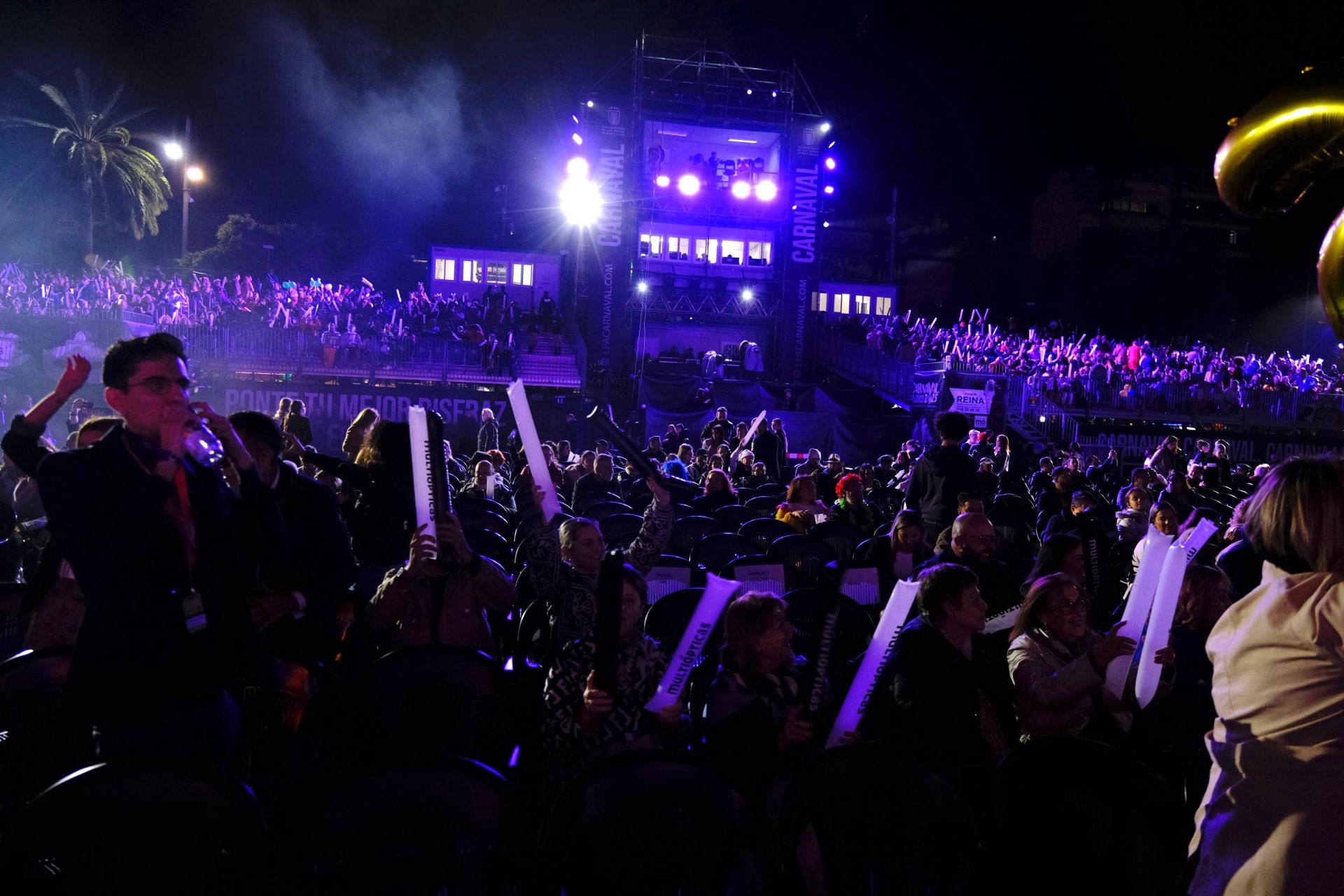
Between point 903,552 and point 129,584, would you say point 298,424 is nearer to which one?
point 903,552

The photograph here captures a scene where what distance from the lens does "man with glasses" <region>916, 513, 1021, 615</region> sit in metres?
5.77

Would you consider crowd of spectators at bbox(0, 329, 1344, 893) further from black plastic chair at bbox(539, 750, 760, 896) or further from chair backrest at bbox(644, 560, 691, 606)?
chair backrest at bbox(644, 560, 691, 606)

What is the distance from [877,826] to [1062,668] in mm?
1426

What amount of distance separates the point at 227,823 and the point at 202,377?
23150mm

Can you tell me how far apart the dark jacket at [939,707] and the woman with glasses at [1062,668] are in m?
0.13

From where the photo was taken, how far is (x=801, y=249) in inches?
1329

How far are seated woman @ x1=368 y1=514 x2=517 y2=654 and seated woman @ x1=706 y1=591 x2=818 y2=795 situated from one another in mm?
1217

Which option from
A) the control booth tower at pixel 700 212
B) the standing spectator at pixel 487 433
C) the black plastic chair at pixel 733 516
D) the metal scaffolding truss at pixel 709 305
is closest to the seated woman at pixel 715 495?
the black plastic chair at pixel 733 516

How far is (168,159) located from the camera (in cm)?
4975

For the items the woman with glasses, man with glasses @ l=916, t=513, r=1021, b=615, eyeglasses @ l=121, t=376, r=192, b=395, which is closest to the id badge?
eyeglasses @ l=121, t=376, r=192, b=395

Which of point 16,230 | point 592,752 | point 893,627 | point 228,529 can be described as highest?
point 16,230

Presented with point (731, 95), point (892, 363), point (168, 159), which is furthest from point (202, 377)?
point (168, 159)

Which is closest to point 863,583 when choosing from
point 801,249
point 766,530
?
point 766,530

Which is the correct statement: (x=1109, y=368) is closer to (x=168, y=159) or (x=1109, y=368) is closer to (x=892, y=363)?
(x=892, y=363)
